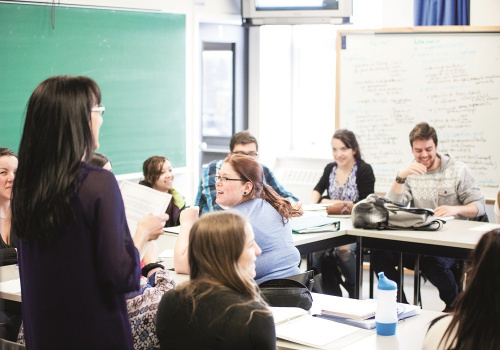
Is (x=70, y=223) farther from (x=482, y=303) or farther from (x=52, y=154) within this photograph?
(x=482, y=303)

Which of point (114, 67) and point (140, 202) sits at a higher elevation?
point (114, 67)

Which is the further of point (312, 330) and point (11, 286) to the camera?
point (11, 286)

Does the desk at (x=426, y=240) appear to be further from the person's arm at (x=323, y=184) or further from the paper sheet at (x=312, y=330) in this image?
the paper sheet at (x=312, y=330)

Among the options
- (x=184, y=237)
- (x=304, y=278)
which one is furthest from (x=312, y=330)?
(x=184, y=237)

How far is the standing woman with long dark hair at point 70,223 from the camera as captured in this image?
184 cm

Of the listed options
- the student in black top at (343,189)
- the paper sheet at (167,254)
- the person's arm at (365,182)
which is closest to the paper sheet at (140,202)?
the paper sheet at (167,254)

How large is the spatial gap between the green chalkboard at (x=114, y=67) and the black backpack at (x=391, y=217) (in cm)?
202

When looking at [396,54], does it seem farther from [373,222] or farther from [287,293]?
[287,293]

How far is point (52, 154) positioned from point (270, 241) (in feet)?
4.57

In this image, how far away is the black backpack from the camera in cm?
423

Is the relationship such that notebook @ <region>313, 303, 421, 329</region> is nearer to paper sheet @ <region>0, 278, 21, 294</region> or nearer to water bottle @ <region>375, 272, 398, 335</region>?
water bottle @ <region>375, 272, 398, 335</region>

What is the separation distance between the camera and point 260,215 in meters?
3.11

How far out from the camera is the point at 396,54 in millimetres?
5984

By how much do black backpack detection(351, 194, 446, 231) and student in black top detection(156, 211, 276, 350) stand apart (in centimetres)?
238
